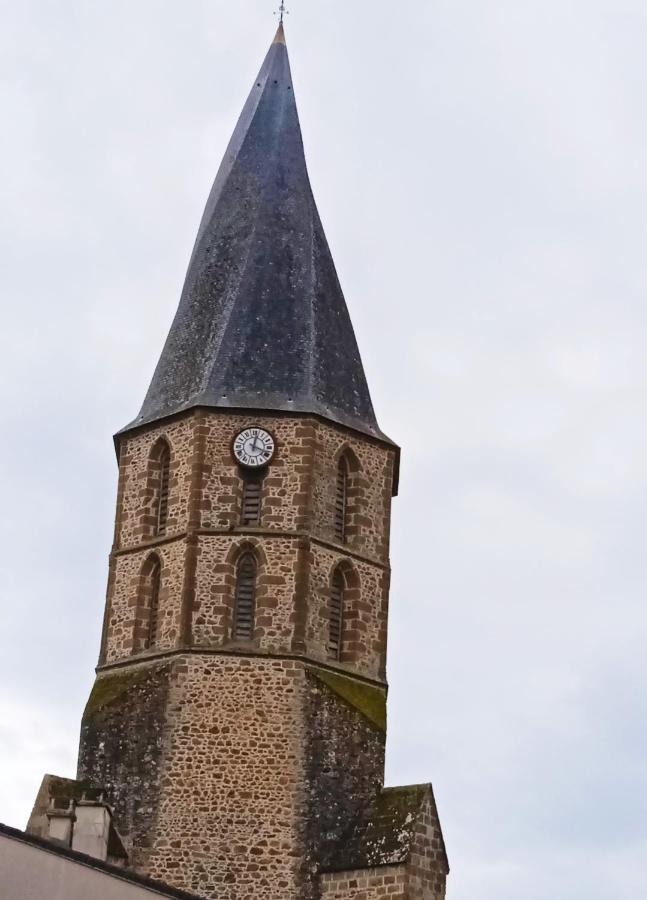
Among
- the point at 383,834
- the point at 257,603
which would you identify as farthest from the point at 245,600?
the point at 383,834

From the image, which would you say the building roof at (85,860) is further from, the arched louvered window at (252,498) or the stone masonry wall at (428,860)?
the arched louvered window at (252,498)

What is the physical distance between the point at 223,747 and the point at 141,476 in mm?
5026

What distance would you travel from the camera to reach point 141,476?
3484 centimetres

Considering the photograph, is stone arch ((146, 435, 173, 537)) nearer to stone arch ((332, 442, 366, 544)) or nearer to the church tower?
the church tower

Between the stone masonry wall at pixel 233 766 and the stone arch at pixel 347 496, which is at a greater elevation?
the stone arch at pixel 347 496

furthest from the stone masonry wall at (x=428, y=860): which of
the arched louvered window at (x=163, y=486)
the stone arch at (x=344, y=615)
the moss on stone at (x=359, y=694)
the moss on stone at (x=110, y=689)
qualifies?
the arched louvered window at (x=163, y=486)

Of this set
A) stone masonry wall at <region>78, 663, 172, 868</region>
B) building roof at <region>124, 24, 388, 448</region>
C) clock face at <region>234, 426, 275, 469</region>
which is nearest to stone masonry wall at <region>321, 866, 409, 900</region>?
stone masonry wall at <region>78, 663, 172, 868</region>

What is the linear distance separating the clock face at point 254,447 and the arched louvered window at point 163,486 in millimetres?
1284

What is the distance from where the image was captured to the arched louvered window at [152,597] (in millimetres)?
33438

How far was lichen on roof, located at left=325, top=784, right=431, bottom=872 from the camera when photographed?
99.5 ft

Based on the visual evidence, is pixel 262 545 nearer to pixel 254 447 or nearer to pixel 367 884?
pixel 254 447

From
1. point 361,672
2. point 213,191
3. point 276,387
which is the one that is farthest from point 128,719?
point 213,191

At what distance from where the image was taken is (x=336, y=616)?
33750 mm

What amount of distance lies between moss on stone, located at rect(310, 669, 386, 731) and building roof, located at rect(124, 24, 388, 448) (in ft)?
13.6
